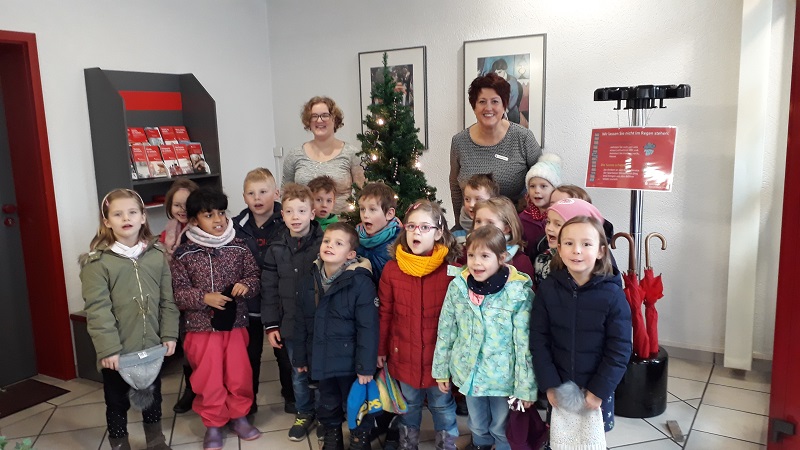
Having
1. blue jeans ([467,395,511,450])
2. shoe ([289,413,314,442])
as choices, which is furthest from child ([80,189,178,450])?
blue jeans ([467,395,511,450])

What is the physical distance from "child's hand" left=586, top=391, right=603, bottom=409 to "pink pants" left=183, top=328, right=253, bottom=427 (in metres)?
1.67

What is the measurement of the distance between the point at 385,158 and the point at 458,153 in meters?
0.59

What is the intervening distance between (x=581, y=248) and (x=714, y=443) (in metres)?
1.42

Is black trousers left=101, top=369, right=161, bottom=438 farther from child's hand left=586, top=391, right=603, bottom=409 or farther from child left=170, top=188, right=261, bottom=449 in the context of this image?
child's hand left=586, top=391, right=603, bottom=409

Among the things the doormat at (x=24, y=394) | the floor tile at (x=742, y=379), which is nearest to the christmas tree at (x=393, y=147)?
the floor tile at (x=742, y=379)

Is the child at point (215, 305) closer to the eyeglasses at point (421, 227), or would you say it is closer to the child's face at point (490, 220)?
the eyeglasses at point (421, 227)

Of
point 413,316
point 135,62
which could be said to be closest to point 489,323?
point 413,316

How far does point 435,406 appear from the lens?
264 centimetres

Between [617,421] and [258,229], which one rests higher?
[258,229]

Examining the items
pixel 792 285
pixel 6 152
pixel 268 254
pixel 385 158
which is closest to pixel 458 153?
pixel 385 158

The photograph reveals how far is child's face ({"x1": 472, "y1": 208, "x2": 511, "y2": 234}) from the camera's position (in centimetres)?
259

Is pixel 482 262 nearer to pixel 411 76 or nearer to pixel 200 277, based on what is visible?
pixel 200 277

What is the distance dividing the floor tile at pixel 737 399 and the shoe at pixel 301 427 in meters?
2.10

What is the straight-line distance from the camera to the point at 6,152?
3.64 metres
